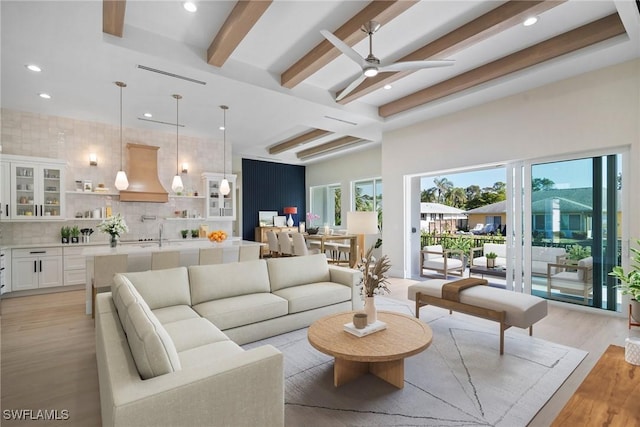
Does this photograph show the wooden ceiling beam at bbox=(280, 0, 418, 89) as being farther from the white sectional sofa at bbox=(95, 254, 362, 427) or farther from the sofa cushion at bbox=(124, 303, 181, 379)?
the sofa cushion at bbox=(124, 303, 181, 379)

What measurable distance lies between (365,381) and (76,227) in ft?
19.4

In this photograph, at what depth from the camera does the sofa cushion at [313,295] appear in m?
3.28

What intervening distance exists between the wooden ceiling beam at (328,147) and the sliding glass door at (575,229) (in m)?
4.24

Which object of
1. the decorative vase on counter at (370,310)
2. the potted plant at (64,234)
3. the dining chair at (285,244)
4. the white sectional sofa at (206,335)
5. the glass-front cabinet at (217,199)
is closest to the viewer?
the white sectional sofa at (206,335)

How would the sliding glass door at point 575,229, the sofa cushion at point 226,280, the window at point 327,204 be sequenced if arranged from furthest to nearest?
the window at point 327,204 < the sliding glass door at point 575,229 < the sofa cushion at point 226,280

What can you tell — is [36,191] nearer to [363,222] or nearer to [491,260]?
[363,222]

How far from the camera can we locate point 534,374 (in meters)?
2.41

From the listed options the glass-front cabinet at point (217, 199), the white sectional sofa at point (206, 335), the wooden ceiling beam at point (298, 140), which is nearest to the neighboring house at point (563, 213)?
the white sectional sofa at point (206, 335)

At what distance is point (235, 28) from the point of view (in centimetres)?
302

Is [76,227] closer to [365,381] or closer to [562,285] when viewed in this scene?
[365,381]

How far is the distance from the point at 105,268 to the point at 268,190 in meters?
6.59

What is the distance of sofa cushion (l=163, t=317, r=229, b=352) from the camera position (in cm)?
209

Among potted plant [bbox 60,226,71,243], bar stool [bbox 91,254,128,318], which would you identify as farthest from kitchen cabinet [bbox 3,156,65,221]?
bar stool [bbox 91,254,128,318]

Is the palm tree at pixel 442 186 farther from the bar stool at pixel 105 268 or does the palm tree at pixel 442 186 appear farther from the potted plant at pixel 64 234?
the potted plant at pixel 64 234
